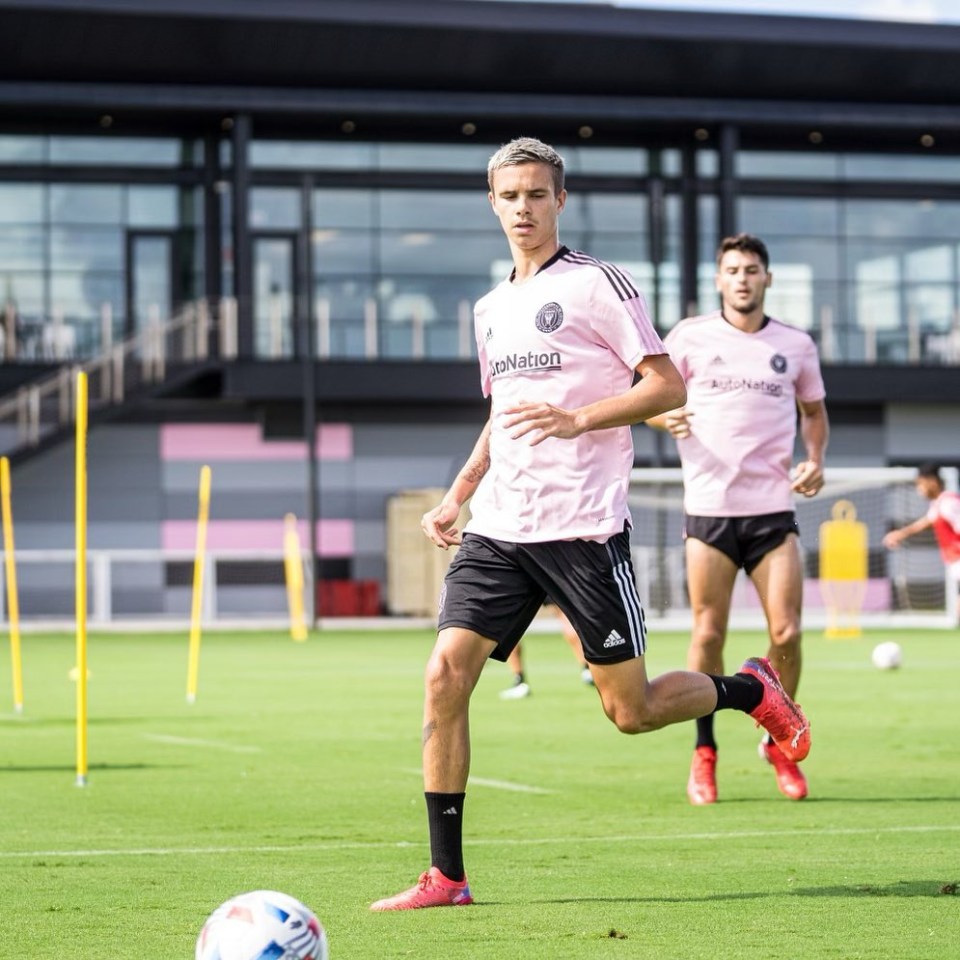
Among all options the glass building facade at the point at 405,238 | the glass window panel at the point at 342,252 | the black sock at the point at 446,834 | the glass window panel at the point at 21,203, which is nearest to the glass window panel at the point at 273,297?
the glass building facade at the point at 405,238

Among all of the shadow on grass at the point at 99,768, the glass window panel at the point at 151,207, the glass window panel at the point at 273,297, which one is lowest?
the shadow on grass at the point at 99,768

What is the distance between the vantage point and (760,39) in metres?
40.0

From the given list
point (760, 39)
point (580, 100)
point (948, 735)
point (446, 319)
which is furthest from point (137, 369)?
point (948, 735)

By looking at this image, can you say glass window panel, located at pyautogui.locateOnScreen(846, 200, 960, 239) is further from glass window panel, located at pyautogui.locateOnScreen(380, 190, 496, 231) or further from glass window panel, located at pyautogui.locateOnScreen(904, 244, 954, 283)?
glass window panel, located at pyautogui.locateOnScreen(380, 190, 496, 231)

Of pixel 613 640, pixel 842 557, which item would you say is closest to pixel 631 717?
pixel 613 640

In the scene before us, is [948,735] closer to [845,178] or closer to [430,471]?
[430,471]

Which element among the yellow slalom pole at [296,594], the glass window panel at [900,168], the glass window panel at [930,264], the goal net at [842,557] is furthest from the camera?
the glass window panel at [900,168]

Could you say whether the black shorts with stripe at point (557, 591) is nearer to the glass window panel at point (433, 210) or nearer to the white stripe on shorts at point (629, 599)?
the white stripe on shorts at point (629, 599)

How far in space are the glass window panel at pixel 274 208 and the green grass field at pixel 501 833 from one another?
2526cm

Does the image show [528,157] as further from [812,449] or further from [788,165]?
[788,165]

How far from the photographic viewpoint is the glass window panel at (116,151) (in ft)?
131

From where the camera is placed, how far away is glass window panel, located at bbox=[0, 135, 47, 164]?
131 feet

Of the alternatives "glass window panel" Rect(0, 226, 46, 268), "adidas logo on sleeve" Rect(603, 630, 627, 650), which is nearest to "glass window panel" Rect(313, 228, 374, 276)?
"glass window panel" Rect(0, 226, 46, 268)

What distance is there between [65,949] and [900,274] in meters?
38.8
